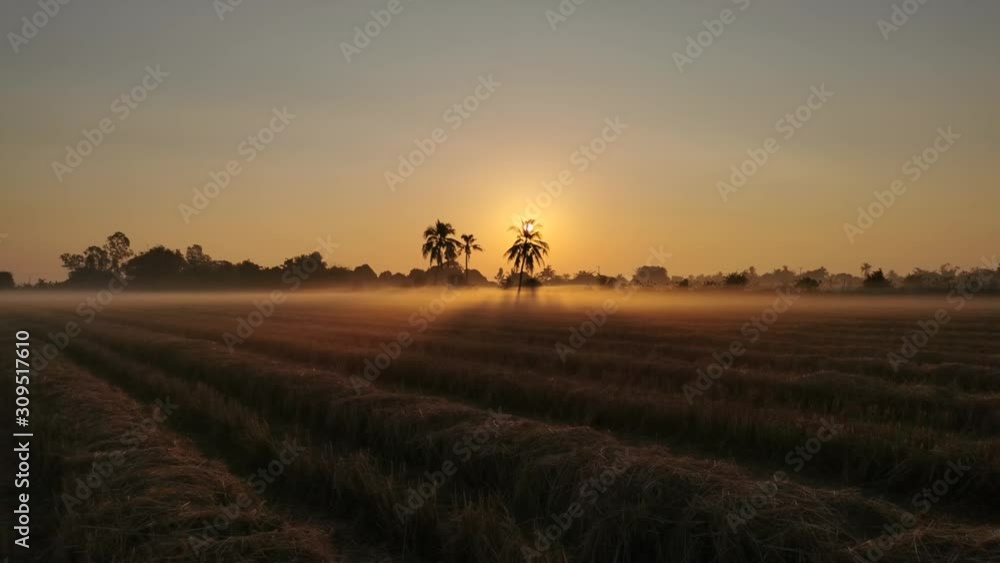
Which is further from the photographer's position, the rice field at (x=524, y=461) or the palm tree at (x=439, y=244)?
the palm tree at (x=439, y=244)

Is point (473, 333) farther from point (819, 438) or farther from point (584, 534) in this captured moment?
point (584, 534)

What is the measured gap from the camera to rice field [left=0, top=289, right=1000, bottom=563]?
5.24m

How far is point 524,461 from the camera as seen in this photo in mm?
7188

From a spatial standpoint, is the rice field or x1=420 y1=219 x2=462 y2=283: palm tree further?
x1=420 y1=219 x2=462 y2=283: palm tree

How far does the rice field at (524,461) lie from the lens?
5238 millimetres

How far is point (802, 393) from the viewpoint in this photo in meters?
12.4

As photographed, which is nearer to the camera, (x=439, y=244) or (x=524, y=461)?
(x=524, y=461)

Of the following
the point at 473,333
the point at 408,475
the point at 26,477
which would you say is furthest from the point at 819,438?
the point at 473,333

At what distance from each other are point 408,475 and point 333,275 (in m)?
139

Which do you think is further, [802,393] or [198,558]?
[802,393]

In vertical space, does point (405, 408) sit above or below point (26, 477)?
above

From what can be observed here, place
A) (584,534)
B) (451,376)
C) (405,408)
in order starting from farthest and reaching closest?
(451,376)
(405,408)
(584,534)

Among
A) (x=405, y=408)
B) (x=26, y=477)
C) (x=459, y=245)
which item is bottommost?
(x=26, y=477)

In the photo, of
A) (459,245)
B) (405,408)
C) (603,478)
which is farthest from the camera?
(459,245)
